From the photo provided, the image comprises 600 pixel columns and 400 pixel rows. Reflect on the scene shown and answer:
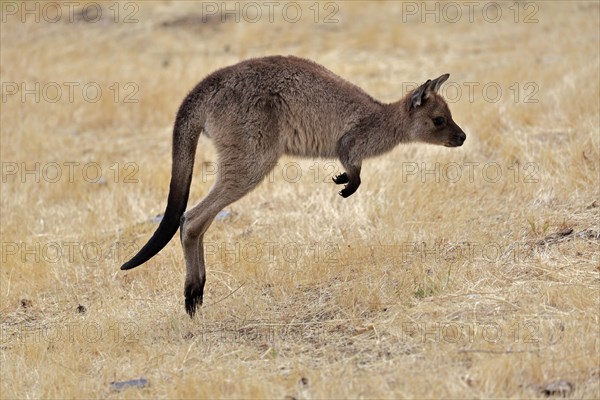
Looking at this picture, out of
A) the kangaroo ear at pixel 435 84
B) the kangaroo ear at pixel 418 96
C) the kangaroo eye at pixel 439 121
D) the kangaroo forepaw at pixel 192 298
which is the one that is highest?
the kangaroo ear at pixel 435 84

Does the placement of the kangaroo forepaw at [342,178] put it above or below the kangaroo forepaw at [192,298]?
above

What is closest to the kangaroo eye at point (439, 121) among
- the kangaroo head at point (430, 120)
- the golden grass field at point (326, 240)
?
the kangaroo head at point (430, 120)

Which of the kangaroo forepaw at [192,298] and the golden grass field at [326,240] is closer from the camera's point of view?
the golden grass field at [326,240]

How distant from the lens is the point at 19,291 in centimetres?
849

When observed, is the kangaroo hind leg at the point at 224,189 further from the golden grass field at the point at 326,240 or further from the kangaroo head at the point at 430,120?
the kangaroo head at the point at 430,120

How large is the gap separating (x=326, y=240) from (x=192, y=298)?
1.86 metres

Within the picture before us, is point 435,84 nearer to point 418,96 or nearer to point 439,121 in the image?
point 418,96

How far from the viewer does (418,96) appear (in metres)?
7.84

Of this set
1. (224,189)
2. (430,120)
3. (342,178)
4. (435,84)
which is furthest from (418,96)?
(224,189)

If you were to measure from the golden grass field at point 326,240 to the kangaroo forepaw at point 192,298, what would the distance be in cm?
7

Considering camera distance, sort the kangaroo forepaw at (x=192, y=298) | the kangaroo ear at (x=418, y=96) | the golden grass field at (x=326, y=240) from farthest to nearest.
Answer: the kangaroo ear at (x=418, y=96), the kangaroo forepaw at (x=192, y=298), the golden grass field at (x=326, y=240)

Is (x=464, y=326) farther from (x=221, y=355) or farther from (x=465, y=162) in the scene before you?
(x=465, y=162)

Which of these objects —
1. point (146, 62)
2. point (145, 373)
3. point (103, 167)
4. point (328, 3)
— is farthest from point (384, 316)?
point (328, 3)

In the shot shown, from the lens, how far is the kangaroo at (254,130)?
720 cm
